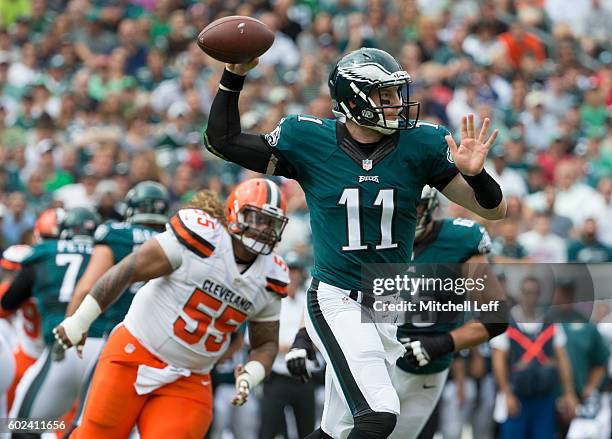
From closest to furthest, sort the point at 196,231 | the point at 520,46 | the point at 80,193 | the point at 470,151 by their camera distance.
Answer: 1. the point at 470,151
2. the point at 196,231
3. the point at 80,193
4. the point at 520,46

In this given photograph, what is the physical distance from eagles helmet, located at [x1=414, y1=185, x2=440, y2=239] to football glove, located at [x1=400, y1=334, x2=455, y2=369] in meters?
0.57

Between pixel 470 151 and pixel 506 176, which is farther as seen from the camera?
pixel 506 176

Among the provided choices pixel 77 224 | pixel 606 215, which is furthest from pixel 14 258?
pixel 606 215

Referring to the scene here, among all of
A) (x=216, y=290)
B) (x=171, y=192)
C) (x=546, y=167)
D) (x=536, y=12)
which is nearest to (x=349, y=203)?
(x=216, y=290)

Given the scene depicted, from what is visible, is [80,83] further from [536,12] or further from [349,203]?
[349,203]

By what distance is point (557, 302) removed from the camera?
31.8 feet

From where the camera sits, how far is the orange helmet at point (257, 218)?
611 cm

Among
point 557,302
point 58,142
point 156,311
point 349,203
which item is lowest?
point 58,142

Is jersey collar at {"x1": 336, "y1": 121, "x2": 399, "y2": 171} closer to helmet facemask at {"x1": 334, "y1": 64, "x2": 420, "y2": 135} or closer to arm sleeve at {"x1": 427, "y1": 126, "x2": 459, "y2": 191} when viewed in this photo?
Answer: helmet facemask at {"x1": 334, "y1": 64, "x2": 420, "y2": 135}

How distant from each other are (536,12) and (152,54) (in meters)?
5.19

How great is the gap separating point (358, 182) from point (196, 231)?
1025 mm

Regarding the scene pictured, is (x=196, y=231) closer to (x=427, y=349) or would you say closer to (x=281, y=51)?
(x=427, y=349)

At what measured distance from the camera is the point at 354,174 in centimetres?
539

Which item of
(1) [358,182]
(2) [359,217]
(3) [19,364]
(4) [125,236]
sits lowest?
(3) [19,364]
